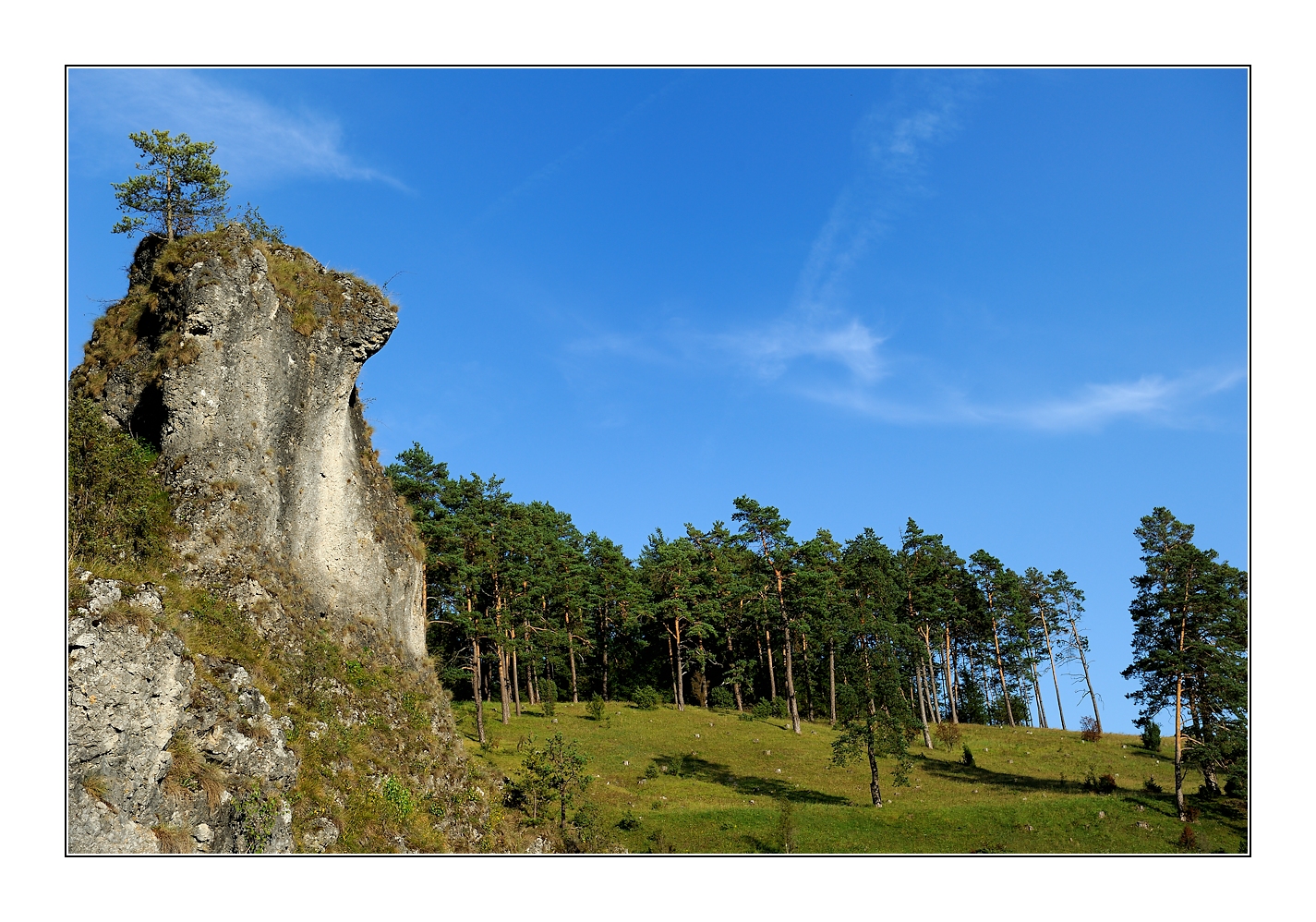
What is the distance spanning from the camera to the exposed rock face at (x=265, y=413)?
26.8 metres

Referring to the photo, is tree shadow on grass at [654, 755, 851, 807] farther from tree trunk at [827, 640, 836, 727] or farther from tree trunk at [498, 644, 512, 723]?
tree trunk at [827, 640, 836, 727]

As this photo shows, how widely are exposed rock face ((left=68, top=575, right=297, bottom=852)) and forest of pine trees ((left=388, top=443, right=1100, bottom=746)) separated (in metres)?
Answer: 36.3

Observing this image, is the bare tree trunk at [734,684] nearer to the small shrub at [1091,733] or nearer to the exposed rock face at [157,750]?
the small shrub at [1091,733]

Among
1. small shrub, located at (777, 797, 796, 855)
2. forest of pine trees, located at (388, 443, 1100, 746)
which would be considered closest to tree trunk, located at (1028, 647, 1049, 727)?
forest of pine trees, located at (388, 443, 1100, 746)

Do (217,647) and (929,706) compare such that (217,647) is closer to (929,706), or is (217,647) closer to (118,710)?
(118,710)

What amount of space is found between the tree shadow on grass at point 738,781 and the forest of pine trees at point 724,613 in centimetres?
1380

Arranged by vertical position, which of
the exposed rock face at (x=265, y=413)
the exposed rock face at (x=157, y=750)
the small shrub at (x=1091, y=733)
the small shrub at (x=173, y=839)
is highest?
the exposed rock face at (x=265, y=413)

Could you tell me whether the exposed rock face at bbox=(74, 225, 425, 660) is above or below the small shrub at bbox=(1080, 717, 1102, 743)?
above

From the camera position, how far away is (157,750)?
58.1 ft

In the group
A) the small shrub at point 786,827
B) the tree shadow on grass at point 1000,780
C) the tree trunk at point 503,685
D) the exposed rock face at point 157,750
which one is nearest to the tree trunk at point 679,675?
the tree trunk at point 503,685

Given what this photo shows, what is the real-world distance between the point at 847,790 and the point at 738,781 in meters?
6.09

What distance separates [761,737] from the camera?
59719 mm

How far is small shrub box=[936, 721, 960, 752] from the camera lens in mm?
62031

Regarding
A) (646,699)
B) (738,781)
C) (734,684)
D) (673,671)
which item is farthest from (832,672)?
(738,781)
